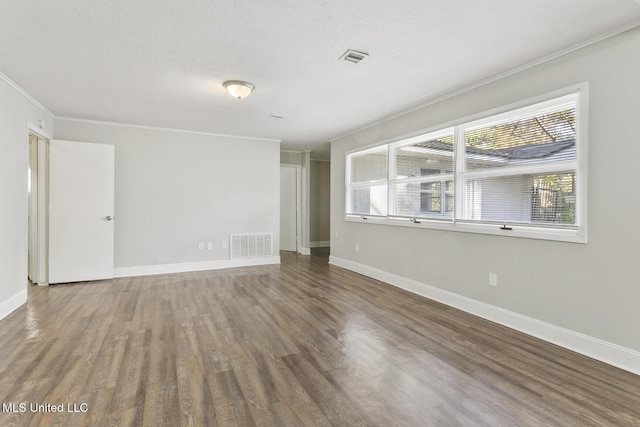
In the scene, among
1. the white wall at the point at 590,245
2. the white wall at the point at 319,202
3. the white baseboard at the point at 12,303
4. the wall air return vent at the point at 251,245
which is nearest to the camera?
the white wall at the point at 590,245

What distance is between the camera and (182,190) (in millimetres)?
5605

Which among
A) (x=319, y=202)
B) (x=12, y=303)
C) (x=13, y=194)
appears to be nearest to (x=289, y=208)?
(x=319, y=202)

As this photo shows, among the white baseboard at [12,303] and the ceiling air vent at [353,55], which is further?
the white baseboard at [12,303]

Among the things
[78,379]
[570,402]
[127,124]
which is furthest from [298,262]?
[570,402]

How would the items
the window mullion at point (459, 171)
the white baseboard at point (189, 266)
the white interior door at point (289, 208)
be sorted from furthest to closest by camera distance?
the white interior door at point (289, 208)
the white baseboard at point (189, 266)
the window mullion at point (459, 171)

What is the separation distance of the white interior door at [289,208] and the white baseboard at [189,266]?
1.55 metres

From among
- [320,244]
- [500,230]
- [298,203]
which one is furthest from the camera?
[320,244]

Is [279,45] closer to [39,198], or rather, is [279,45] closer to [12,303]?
[12,303]

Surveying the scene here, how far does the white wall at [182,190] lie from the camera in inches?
204

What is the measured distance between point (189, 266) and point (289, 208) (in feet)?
9.76

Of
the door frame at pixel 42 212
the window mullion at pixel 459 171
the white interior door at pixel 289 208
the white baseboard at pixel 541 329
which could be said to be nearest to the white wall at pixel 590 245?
the white baseboard at pixel 541 329

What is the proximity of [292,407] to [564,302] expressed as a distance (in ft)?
8.09

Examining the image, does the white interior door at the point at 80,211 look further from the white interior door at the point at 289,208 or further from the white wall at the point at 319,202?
the white wall at the point at 319,202

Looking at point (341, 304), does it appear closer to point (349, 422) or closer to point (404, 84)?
point (349, 422)
